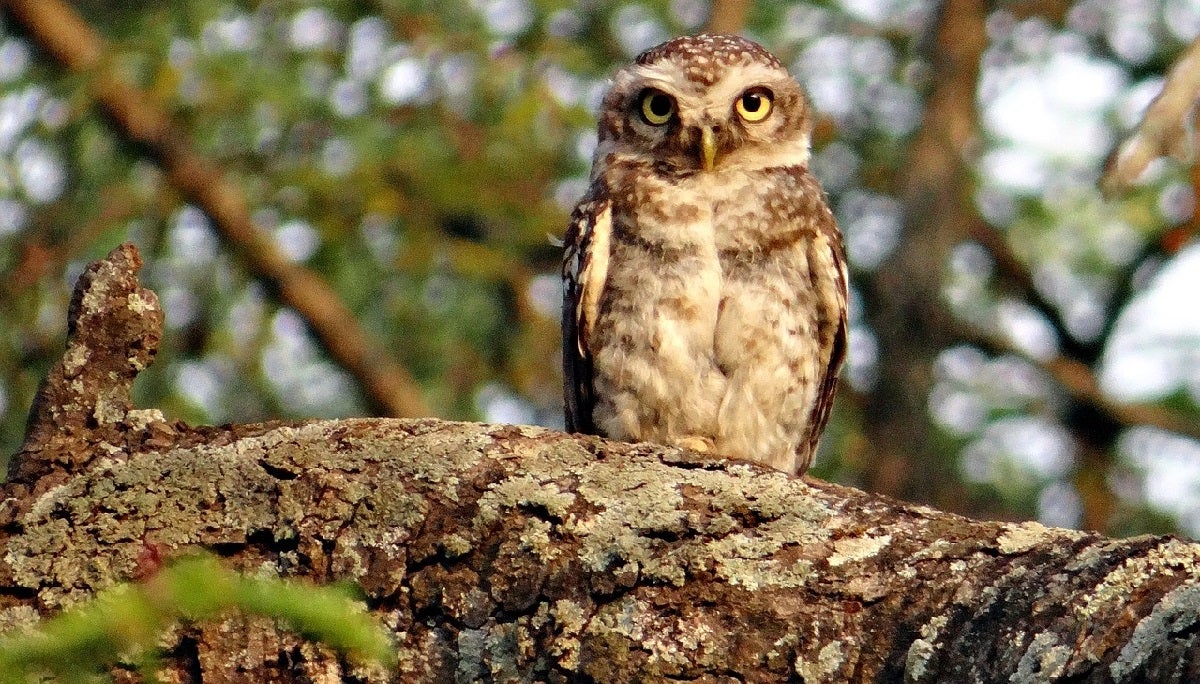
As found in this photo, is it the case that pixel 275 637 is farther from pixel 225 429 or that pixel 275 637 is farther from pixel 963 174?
pixel 963 174

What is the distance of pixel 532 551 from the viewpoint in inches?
92.8

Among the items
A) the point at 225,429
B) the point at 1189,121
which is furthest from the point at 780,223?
the point at 225,429

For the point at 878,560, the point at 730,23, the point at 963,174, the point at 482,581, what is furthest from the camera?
the point at 963,174

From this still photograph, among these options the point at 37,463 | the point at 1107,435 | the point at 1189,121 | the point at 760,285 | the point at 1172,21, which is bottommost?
the point at 37,463

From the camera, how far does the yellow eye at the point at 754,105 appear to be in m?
4.94

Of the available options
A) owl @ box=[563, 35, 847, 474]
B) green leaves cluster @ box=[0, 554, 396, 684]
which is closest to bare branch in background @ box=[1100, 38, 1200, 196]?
green leaves cluster @ box=[0, 554, 396, 684]

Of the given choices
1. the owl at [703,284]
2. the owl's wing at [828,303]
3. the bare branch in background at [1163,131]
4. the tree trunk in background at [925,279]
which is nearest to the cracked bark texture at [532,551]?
the bare branch in background at [1163,131]

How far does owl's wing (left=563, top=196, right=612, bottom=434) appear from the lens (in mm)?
4410

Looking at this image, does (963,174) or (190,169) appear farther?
(963,174)

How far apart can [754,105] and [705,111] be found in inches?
9.0

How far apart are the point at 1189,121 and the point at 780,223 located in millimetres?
1919

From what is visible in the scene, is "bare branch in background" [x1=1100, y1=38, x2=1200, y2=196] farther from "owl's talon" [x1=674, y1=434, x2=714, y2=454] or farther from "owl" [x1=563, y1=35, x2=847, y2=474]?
"owl's talon" [x1=674, y1=434, x2=714, y2=454]

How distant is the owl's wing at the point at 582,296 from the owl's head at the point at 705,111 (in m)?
0.31

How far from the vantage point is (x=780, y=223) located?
14.9 ft
